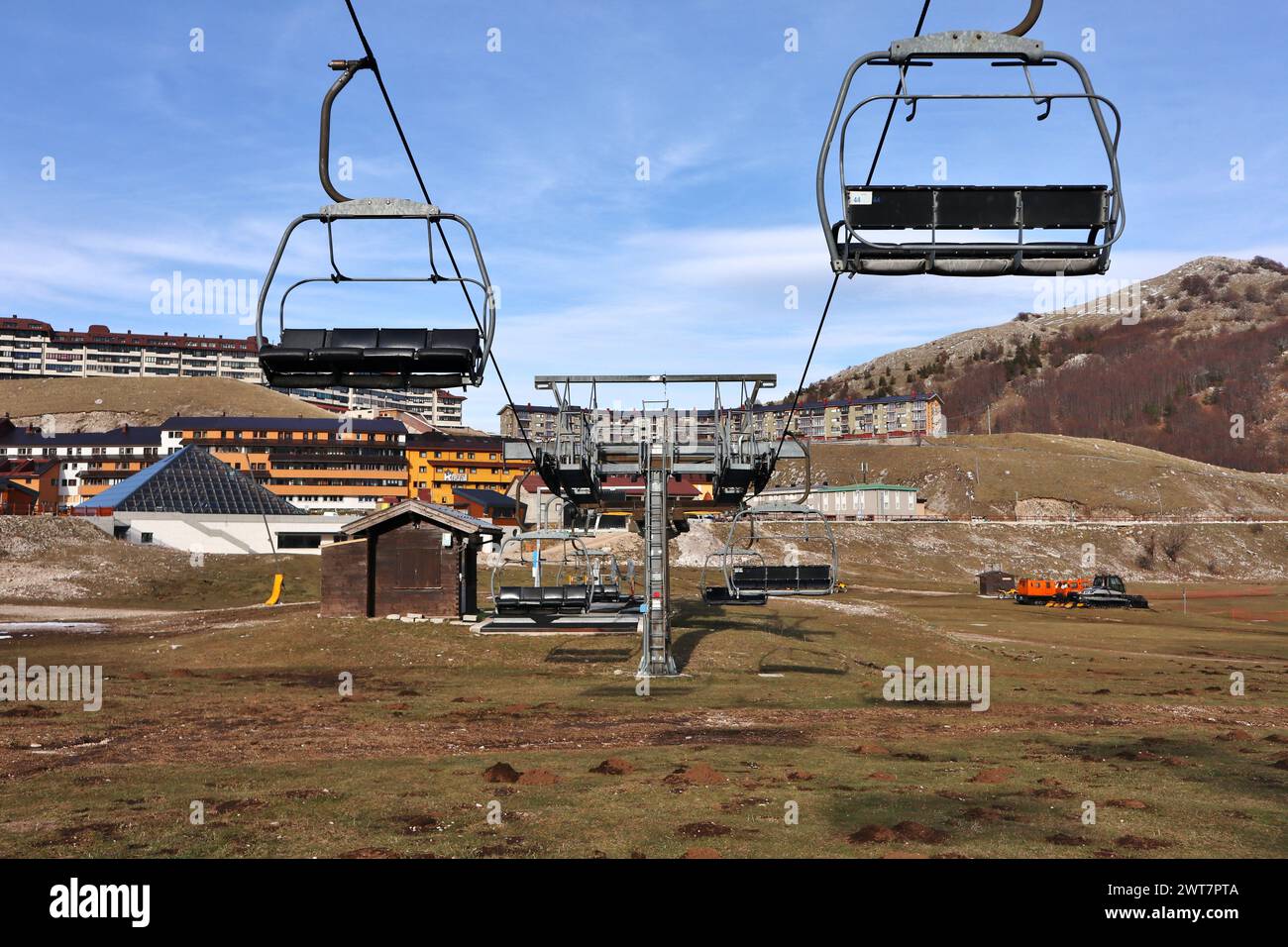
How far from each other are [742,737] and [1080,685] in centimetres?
1483

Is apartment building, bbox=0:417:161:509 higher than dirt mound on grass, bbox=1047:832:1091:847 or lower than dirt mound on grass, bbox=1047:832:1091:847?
higher

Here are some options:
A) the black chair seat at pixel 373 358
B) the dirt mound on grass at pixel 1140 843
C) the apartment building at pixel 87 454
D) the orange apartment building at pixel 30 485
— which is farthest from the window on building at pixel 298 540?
the dirt mound on grass at pixel 1140 843

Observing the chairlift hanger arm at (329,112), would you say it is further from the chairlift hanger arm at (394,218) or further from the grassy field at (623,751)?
the grassy field at (623,751)

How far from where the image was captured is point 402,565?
4244 centimetres

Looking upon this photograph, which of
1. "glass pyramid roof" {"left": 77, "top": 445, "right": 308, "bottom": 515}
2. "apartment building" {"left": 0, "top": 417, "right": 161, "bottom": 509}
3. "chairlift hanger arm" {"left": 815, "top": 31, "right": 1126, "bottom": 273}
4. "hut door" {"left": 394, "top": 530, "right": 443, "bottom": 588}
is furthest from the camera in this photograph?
"apartment building" {"left": 0, "top": 417, "right": 161, "bottom": 509}

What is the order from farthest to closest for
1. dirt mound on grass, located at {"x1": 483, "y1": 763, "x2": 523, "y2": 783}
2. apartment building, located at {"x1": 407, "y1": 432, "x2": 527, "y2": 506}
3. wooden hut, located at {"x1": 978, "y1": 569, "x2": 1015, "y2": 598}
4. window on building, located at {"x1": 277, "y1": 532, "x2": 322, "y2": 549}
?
apartment building, located at {"x1": 407, "y1": 432, "x2": 527, "y2": 506}
window on building, located at {"x1": 277, "y1": 532, "x2": 322, "y2": 549}
wooden hut, located at {"x1": 978, "y1": 569, "x2": 1015, "y2": 598}
dirt mound on grass, located at {"x1": 483, "y1": 763, "x2": 523, "y2": 783}

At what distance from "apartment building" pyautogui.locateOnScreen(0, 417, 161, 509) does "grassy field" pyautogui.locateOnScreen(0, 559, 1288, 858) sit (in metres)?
119

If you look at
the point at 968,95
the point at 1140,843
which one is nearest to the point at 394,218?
the point at 968,95

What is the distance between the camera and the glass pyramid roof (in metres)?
84.1

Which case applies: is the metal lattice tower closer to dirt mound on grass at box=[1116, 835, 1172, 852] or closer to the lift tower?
the lift tower

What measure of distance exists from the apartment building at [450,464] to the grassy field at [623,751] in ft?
359

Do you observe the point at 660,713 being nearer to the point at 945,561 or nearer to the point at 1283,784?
the point at 1283,784

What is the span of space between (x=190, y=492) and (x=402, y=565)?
180 feet

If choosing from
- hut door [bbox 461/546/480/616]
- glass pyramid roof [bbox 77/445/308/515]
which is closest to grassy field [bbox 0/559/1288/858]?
hut door [bbox 461/546/480/616]
